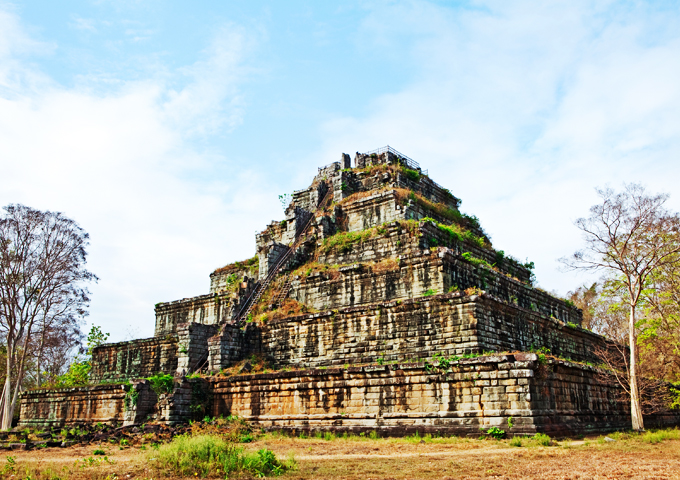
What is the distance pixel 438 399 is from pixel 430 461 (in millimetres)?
4187

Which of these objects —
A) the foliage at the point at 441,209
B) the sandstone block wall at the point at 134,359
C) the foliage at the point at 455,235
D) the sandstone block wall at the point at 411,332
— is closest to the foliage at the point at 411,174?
the foliage at the point at 441,209

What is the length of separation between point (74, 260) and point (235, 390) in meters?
11.4

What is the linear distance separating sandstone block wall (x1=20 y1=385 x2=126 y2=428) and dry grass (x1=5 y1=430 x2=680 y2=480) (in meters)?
6.69

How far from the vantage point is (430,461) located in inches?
401

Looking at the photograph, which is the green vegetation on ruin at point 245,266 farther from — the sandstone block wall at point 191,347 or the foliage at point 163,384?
the foliage at point 163,384

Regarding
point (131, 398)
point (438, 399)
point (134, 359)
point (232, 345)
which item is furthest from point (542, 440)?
point (134, 359)

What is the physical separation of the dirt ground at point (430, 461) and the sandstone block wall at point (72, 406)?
689 cm

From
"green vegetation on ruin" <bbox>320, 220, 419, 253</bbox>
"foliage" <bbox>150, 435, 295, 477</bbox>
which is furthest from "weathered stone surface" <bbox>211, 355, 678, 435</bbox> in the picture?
"green vegetation on ruin" <bbox>320, 220, 419, 253</bbox>

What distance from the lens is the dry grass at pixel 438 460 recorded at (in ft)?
28.8

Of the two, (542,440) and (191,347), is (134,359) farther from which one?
(542,440)

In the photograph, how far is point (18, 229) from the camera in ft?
76.9

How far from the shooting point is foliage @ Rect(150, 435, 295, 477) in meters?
8.82

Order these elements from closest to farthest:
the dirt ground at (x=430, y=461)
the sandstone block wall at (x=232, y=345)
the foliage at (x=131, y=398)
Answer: the dirt ground at (x=430, y=461) → the foliage at (x=131, y=398) → the sandstone block wall at (x=232, y=345)

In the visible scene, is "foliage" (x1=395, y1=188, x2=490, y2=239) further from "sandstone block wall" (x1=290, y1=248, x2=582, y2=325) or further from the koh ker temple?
"sandstone block wall" (x1=290, y1=248, x2=582, y2=325)
